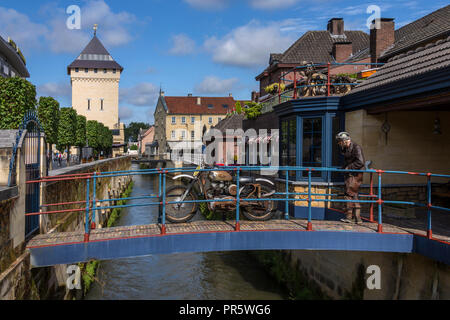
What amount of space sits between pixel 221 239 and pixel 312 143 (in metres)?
5.01

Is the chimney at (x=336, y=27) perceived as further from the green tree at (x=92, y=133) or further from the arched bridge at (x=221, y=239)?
the arched bridge at (x=221, y=239)

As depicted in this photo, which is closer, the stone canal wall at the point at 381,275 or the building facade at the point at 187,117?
the stone canal wall at the point at 381,275

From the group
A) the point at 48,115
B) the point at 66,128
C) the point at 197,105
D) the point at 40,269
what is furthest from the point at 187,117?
the point at 40,269

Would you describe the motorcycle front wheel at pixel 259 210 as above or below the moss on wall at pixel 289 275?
A: above

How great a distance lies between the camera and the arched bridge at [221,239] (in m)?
6.45

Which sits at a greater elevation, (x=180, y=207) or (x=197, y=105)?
(x=197, y=105)

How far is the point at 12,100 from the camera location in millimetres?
15039

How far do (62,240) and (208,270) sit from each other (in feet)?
29.5

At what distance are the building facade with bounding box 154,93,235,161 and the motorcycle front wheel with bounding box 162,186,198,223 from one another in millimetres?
65139

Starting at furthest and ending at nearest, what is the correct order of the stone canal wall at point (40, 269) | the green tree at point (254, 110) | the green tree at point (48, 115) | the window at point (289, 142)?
the green tree at point (48, 115) → the green tree at point (254, 110) → the window at point (289, 142) → the stone canal wall at point (40, 269)

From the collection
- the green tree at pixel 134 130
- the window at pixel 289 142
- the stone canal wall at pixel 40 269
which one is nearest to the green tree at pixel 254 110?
the window at pixel 289 142

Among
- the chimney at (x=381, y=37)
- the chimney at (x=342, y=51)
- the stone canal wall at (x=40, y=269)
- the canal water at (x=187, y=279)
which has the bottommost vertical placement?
the canal water at (x=187, y=279)

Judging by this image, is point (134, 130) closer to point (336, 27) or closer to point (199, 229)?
point (336, 27)

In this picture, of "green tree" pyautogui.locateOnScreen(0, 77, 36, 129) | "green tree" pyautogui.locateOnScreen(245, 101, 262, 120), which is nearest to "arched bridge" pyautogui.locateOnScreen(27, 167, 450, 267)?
"green tree" pyautogui.locateOnScreen(0, 77, 36, 129)
